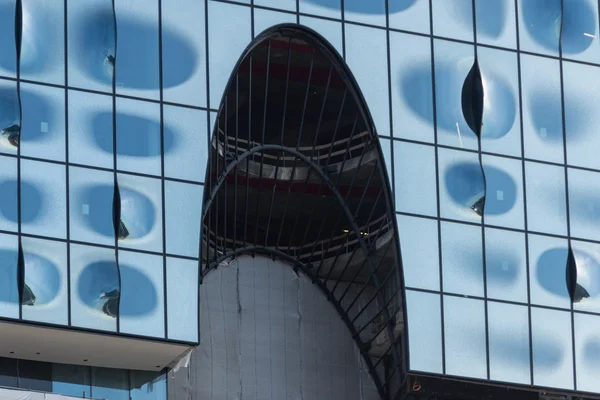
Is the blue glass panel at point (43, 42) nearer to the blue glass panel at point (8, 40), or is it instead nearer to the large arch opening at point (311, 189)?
the blue glass panel at point (8, 40)

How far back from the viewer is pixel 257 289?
62188 millimetres

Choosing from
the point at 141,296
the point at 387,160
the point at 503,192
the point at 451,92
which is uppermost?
the point at 451,92

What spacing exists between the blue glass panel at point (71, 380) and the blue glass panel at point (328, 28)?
45.8ft

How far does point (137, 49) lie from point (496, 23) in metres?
13.8

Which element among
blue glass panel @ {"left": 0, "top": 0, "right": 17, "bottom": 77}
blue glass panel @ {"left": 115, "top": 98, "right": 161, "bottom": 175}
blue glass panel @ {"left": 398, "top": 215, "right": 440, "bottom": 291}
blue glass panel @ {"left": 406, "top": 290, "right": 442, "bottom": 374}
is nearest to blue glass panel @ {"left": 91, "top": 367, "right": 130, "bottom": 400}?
blue glass panel @ {"left": 115, "top": 98, "right": 161, "bottom": 175}

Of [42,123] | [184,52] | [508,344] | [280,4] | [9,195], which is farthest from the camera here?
[508,344]

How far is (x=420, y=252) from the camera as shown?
55188 mm

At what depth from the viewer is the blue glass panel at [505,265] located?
183 ft

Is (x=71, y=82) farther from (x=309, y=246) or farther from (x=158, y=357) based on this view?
(x=309, y=246)

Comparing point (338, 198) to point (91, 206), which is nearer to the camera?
point (91, 206)

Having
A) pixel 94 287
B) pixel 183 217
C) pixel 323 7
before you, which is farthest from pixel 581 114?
pixel 94 287

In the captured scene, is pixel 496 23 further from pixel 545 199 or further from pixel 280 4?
pixel 280 4

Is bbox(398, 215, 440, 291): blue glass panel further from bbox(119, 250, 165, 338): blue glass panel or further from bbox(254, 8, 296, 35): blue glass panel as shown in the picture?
bbox(119, 250, 165, 338): blue glass panel

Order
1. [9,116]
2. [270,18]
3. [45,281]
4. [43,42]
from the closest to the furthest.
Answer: [45,281] < [9,116] < [43,42] < [270,18]
